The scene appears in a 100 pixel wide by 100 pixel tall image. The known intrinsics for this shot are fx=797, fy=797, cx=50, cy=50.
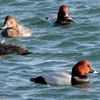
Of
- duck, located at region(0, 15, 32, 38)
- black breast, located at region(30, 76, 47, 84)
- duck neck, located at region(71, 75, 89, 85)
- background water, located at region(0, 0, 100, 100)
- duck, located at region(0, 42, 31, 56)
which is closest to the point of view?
background water, located at region(0, 0, 100, 100)

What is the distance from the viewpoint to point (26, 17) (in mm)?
23859

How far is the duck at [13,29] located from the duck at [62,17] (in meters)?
1.36

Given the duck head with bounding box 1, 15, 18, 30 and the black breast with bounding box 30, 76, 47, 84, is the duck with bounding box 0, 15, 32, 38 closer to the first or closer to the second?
the duck head with bounding box 1, 15, 18, 30

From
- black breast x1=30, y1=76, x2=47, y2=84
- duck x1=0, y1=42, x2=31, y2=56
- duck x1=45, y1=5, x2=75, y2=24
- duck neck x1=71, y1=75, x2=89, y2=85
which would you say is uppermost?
duck x1=45, y1=5, x2=75, y2=24

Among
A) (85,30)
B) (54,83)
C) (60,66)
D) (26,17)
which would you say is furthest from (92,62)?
(26,17)

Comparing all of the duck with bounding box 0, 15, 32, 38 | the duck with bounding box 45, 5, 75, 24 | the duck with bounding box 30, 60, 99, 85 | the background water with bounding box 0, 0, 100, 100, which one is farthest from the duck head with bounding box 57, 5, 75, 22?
the duck with bounding box 30, 60, 99, 85

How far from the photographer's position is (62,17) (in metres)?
23.1

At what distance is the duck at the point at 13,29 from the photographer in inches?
853

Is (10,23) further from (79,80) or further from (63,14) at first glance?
(79,80)

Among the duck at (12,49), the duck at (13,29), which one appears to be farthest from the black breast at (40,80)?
the duck at (13,29)

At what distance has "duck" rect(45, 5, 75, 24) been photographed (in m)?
23.0

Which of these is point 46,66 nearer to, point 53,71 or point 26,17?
point 53,71

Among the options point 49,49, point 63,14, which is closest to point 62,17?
point 63,14

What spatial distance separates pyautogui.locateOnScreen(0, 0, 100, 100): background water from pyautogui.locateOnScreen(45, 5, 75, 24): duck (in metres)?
0.24
